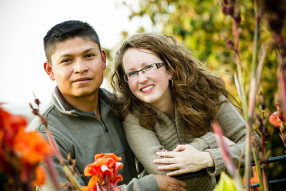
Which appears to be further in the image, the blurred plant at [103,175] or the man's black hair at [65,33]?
the man's black hair at [65,33]

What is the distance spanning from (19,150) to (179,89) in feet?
6.46

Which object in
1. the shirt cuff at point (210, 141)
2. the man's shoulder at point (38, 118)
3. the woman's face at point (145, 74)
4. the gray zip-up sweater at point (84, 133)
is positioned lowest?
the shirt cuff at point (210, 141)

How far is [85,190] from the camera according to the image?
86cm

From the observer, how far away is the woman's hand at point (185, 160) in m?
1.68

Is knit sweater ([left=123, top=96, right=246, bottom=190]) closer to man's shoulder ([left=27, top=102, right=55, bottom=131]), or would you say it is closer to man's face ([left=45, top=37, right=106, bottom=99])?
man's face ([left=45, top=37, right=106, bottom=99])

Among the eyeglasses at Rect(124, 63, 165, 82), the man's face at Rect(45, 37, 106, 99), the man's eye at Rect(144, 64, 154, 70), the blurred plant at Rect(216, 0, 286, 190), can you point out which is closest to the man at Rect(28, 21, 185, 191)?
the man's face at Rect(45, 37, 106, 99)

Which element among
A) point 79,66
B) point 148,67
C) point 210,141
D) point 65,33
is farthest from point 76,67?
point 210,141

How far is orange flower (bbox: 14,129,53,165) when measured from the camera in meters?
0.35

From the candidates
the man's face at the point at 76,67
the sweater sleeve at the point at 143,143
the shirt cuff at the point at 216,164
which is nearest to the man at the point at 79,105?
the man's face at the point at 76,67

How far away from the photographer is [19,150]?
0.36m

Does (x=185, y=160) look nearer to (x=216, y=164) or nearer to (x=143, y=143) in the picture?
(x=216, y=164)

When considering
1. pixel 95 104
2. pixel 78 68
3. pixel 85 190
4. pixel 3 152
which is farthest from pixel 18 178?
pixel 95 104

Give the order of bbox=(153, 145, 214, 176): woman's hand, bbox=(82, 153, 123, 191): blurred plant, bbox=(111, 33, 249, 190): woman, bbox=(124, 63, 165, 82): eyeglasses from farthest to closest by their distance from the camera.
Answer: bbox=(124, 63, 165, 82): eyeglasses → bbox=(111, 33, 249, 190): woman → bbox=(153, 145, 214, 176): woman's hand → bbox=(82, 153, 123, 191): blurred plant

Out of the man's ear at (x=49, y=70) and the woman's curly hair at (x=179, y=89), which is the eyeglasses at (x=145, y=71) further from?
the man's ear at (x=49, y=70)
